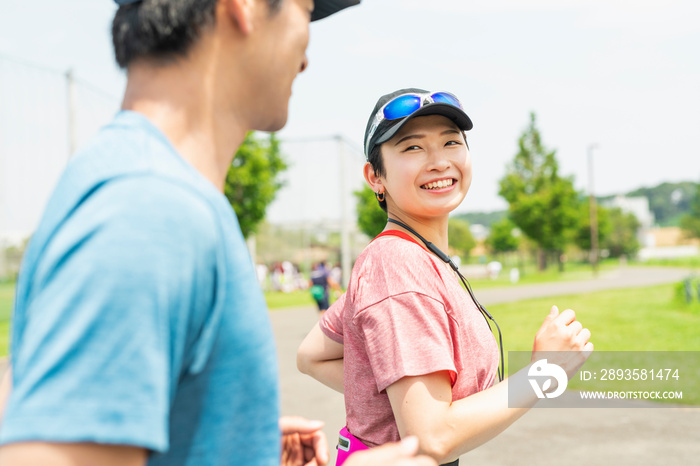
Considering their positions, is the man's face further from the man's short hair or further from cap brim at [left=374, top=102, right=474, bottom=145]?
cap brim at [left=374, top=102, right=474, bottom=145]

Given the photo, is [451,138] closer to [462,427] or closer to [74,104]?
[462,427]

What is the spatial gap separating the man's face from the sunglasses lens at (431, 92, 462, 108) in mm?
859

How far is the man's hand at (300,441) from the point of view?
1.26 meters

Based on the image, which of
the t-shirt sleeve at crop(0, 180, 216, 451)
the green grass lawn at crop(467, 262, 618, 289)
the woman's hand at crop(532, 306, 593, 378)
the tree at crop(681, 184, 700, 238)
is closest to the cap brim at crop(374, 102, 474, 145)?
the woman's hand at crop(532, 306, 593, 378)

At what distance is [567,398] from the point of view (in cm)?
649

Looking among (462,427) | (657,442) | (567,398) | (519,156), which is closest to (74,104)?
(567,398)

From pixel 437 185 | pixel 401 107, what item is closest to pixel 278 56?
pixel 401 107

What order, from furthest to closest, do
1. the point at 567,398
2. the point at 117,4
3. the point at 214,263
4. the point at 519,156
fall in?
the point at 519,156 → the point at 567,398 → the point at 117,4 → the point at 214,263

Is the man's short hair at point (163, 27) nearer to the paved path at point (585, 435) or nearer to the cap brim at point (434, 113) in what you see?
the cap brim at point (434, 113)

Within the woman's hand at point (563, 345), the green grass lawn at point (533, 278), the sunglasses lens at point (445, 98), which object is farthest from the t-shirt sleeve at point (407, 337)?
the green grass lawn at point (533, 278)

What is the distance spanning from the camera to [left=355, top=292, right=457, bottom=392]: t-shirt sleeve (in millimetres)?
1469

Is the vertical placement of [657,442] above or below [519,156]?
below

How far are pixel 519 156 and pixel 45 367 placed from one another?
45499mm

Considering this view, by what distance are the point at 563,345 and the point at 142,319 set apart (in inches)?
50.3
